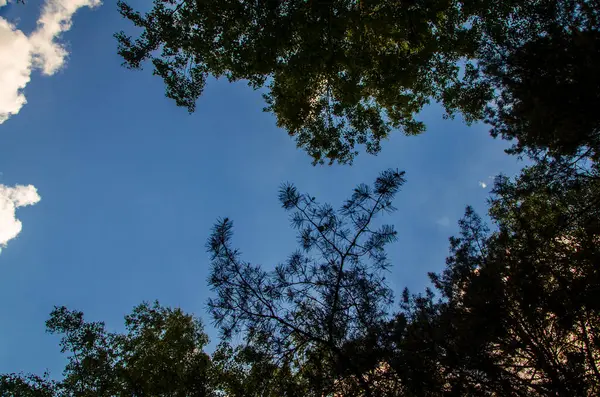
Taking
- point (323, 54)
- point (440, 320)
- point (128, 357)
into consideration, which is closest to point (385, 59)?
point (323, 54)

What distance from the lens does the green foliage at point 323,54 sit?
312 inches

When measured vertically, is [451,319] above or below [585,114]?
below

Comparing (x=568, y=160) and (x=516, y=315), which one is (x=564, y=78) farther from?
(x=516, y=315)

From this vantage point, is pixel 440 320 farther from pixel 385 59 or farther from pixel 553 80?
pixel 385 59

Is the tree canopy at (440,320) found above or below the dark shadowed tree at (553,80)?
below

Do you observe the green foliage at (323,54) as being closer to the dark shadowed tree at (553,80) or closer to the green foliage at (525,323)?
the dark shadowed tree at (553,80)

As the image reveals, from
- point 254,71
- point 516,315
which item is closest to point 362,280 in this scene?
point 516,315

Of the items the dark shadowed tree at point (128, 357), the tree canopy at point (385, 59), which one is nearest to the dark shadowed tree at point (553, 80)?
the tree canopy at point (385, 59)

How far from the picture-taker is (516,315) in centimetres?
462

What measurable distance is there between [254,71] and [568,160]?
7.67m

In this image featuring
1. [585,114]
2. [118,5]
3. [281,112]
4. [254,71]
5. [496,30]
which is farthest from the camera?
[281,112]

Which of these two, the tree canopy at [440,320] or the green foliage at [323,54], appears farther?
the green foliage at [323,54]

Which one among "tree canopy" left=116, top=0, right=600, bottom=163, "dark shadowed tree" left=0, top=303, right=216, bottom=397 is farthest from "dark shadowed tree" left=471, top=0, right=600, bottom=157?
"dark shadowed tree" left=0, top=303, right=216, bottom=397

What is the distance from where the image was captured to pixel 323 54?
8.15m
